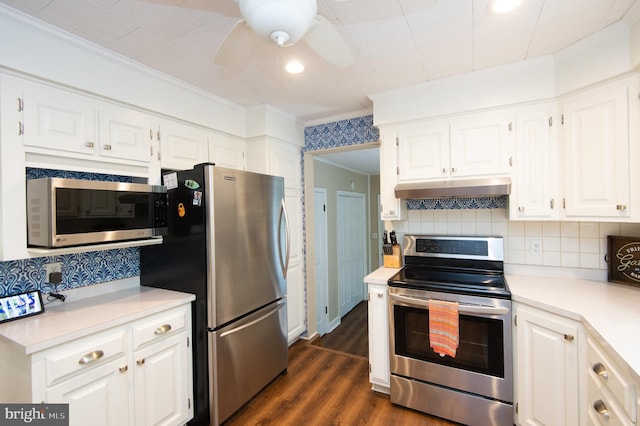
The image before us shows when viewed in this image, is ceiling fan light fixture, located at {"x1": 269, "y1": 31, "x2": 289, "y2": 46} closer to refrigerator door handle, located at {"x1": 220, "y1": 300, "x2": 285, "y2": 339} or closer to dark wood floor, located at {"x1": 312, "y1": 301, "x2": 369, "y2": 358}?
refrigerator door handle, located at {"x1": 220, "y1": 300, "x2": 285, "y2": 339}

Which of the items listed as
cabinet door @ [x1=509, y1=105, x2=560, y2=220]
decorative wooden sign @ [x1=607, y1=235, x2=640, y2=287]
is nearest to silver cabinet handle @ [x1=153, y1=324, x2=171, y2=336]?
cabinet door @ [x1=509, y1=105, x2=560, y2=220]

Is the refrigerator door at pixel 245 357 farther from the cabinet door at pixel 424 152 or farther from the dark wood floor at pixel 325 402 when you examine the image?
the cabinet door at pixel 424 152

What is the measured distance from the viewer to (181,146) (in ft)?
7.59

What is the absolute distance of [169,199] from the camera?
2127 mm

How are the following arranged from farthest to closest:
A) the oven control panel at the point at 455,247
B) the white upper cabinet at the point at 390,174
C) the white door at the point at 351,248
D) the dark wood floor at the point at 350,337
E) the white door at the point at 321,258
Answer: the white door at the point at 351,248
the white door at the point at 321,258
the dark wood floor at the point at 350,337
the white upper cabinet at the point at 390,174
the oven control panel at the point at 455,247

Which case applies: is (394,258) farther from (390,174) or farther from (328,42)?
(328,42)

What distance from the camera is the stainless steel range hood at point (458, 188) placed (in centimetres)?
204

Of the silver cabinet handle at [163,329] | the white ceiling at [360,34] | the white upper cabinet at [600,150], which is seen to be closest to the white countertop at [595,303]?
the white upper cabinet at [600,150]

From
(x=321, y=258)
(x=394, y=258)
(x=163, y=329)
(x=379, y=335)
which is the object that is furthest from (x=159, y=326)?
(x=321, y=258)

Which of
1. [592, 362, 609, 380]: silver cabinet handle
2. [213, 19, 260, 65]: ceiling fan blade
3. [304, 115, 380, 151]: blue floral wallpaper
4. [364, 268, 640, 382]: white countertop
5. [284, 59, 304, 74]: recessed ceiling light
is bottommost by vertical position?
[592, 362, 609, 380]: silver cabinet handle

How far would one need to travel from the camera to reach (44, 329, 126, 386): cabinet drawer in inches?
52.4

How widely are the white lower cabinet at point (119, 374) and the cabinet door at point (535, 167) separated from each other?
2419 millimetres

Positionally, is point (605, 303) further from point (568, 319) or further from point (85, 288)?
point (85, 288)

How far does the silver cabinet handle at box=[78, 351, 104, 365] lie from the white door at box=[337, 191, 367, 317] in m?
3.62
